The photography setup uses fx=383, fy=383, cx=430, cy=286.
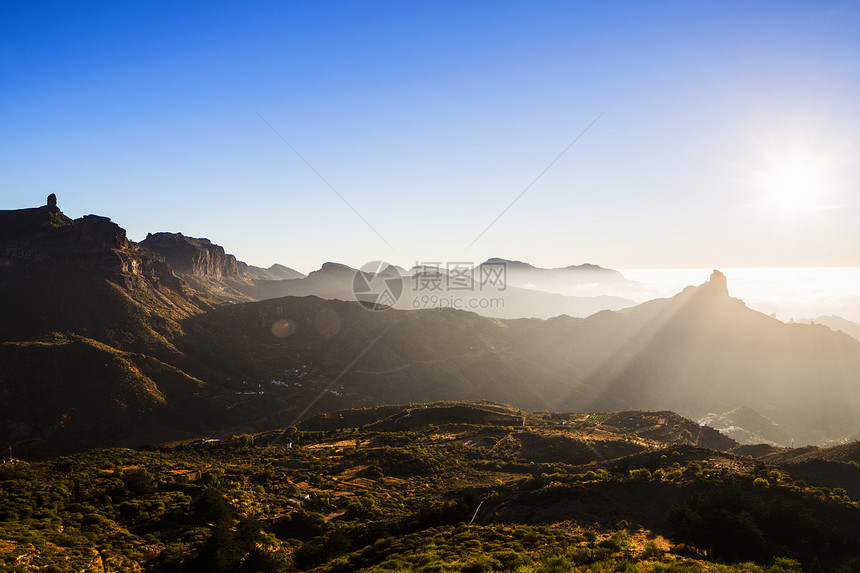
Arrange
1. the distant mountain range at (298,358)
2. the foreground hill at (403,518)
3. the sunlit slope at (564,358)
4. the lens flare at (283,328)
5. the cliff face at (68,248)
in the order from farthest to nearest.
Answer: the lens flare at (283,328) → the sunlit slope at (564,358) → the cliff face at (68,248) → the distant mountain range at (298,358) → the foreground hill at (403,518)

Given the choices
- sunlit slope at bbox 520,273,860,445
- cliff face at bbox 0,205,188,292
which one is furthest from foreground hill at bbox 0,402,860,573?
cliff face at bbox 0,205,188,292

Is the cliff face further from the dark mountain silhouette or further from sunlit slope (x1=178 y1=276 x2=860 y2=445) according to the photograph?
sunlit slope (x1=178 y1=276 x2=860 y2=445)

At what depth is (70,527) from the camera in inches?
1022

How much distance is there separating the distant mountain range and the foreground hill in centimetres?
7164

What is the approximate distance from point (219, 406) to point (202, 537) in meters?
98.5

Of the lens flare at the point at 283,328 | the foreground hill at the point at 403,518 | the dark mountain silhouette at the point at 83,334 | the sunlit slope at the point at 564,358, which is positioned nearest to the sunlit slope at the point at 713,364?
the sunlit slope at the point at 564,358

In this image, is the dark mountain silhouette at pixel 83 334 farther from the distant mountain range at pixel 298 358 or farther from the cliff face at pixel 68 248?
the distant mountain range at pixel 298 358

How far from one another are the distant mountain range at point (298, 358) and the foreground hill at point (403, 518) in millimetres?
71639

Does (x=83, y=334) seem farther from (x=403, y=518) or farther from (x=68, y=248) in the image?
(x=403, y=518)

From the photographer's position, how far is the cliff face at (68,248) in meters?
143

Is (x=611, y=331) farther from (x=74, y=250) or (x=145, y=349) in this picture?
(x=74, y=250)

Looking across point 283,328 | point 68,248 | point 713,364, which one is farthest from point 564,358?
point 68,248

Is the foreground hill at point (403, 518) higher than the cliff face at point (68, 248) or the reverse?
the reverse

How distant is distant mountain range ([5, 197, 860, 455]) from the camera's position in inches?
4023
